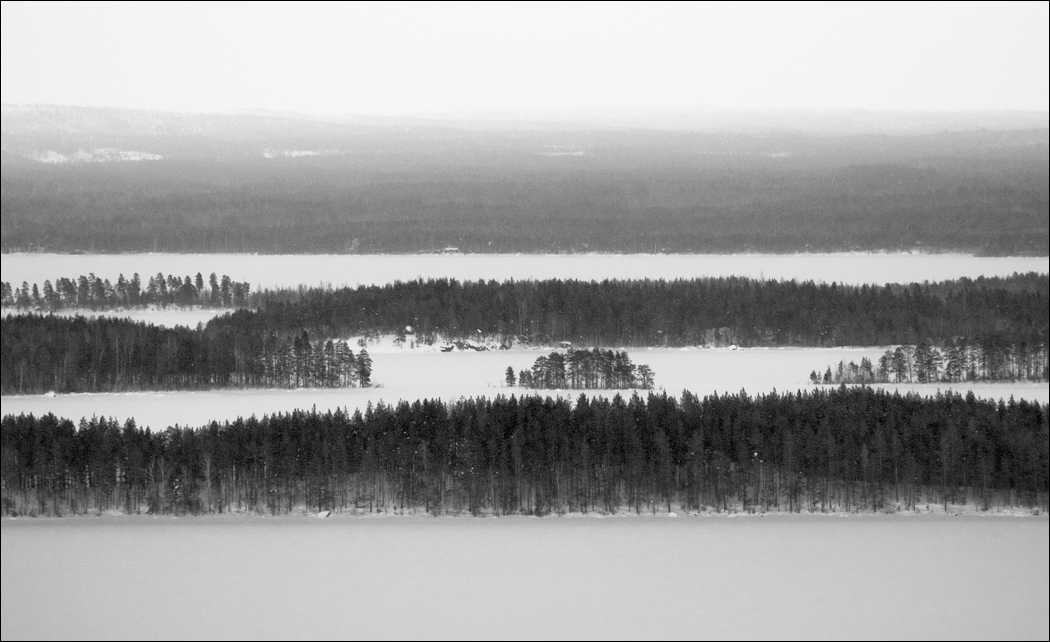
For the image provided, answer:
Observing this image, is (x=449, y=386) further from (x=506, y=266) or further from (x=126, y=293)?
(x=506, y=266)

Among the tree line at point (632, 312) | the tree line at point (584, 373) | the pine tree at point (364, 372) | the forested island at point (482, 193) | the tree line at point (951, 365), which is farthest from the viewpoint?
the tree line at point (632, 312)

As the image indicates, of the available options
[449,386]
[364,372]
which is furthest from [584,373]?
[364,372]

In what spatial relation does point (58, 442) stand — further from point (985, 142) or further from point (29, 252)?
point (985, 142)

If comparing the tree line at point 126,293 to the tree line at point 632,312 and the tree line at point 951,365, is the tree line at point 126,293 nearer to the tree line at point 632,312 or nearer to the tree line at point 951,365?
the tree line at point 632,312

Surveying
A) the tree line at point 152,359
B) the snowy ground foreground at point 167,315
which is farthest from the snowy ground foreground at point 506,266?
the tree line at point 152,359

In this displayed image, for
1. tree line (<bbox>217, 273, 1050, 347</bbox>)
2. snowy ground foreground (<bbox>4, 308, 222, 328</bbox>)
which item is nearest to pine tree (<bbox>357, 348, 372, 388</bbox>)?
tree line (<bbox>217, 273, 1050, 347</bbox>)

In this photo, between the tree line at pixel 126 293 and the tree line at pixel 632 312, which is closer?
the tree line at pixel 126 293
